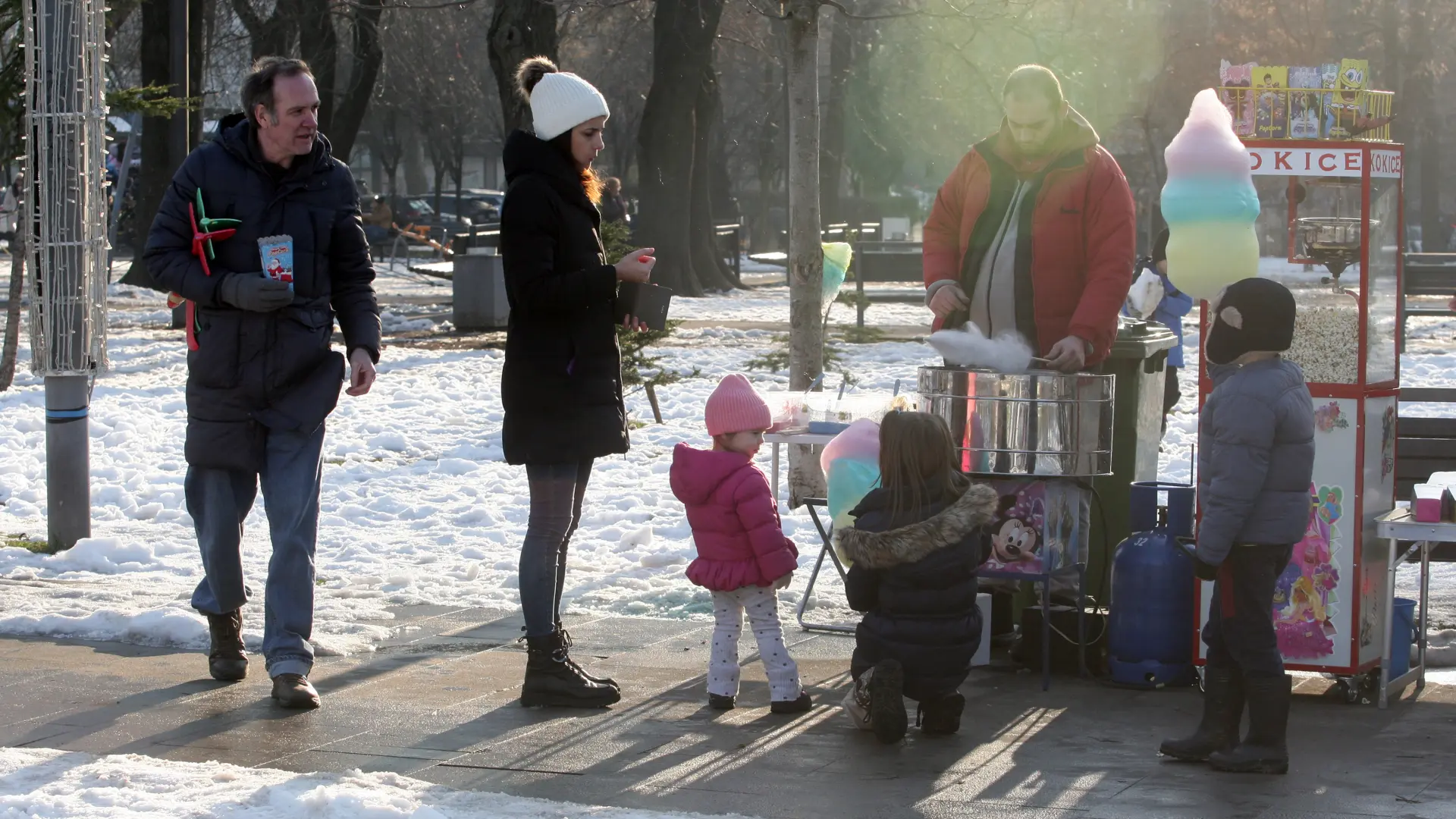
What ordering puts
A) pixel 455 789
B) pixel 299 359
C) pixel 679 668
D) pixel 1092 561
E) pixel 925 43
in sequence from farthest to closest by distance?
pixel 925 43 < pixel 1092 561 < pixel 679 668 < pixel 299 359 < pixel 455 789

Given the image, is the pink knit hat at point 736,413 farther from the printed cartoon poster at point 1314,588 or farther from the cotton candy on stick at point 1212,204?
the printed cartoon poster at point 1314,588

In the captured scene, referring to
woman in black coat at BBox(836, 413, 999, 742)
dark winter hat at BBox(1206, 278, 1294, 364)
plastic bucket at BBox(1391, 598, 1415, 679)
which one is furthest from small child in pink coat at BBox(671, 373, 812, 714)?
plastic bucket at BBox(1391, 598, 1415, 679)

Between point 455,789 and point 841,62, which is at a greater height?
point 841,62

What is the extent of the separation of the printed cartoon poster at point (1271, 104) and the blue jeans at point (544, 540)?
244cm

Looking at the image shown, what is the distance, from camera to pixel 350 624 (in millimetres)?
7004

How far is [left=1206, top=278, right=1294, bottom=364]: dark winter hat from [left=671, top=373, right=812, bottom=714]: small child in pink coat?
143 cm

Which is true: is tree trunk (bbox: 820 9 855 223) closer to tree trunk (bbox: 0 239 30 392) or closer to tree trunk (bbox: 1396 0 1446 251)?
tree trunk (bbox: 1396 0 1446 251)

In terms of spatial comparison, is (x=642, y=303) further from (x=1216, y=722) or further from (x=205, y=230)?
(x=1216, y=722)

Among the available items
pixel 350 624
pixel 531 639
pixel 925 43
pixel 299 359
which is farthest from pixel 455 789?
pixel 925 43

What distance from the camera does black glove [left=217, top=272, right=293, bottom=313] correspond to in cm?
552

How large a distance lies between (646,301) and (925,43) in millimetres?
37329

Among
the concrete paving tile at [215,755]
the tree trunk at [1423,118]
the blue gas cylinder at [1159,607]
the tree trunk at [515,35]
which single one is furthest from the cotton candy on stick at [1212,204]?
the tree trunk at [1423,118]

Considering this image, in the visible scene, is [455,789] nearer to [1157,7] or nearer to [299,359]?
[299,359]

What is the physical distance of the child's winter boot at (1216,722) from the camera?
5.05 metres
